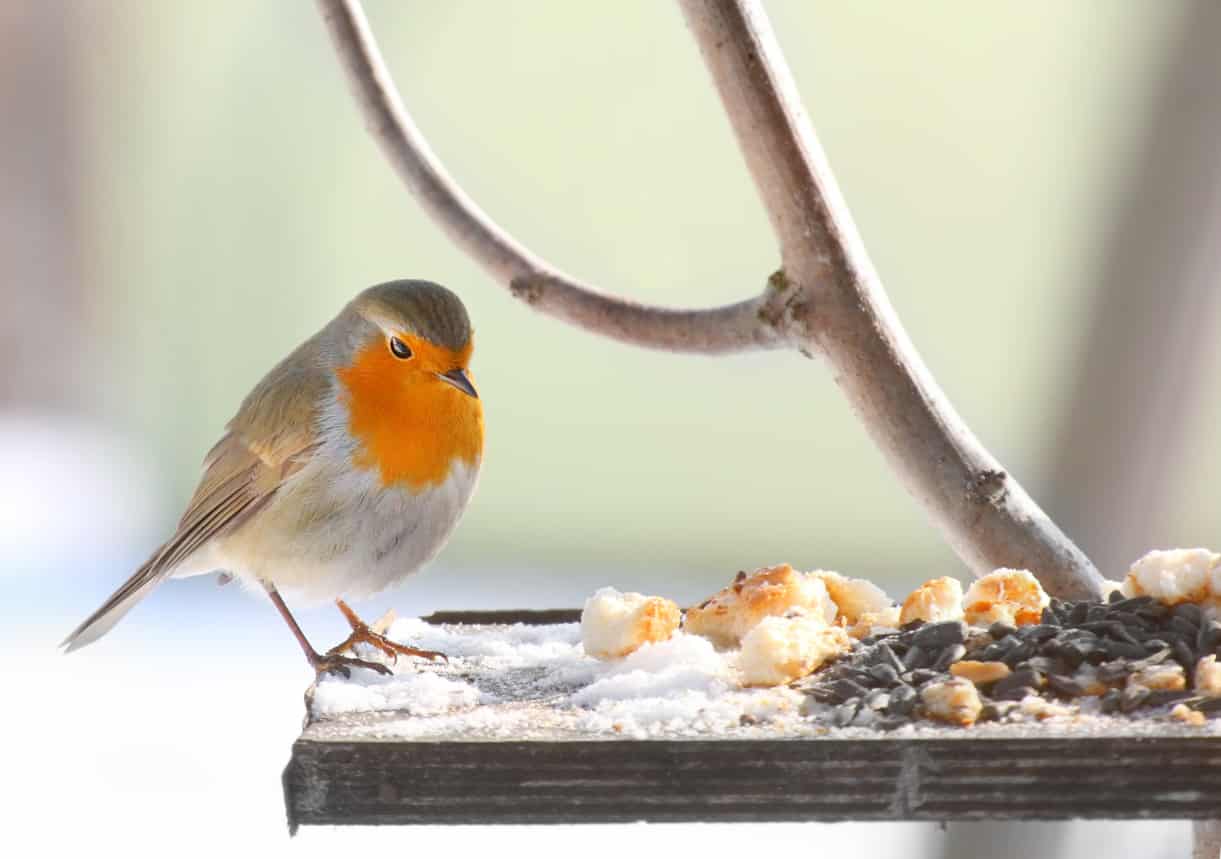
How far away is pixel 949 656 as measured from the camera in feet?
7.09

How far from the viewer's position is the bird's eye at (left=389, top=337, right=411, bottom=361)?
2.81 m

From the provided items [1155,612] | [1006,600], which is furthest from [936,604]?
[1155,612]

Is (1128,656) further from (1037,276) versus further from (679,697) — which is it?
(1037,276)

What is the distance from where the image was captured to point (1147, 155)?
4.12 meters

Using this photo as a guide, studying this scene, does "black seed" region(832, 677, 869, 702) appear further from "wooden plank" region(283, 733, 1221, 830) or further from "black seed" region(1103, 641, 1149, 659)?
"black seed" region(1103, 641, 1149, 659)

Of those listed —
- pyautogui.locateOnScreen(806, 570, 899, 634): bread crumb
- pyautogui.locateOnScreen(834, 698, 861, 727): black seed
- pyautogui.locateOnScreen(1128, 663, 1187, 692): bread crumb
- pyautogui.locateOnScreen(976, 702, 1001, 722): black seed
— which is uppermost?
pyautogui.locateOnScreen(806, 570, 899, 634): bread crumb

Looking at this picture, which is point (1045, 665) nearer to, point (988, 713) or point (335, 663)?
point (988, 713)

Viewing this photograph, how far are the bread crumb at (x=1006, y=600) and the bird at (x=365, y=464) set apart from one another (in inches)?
34.4

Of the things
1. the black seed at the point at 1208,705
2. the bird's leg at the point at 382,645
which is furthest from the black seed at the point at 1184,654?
the bird's leg at the point at 382,645

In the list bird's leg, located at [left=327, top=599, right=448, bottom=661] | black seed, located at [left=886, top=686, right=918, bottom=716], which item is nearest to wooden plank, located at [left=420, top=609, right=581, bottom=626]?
bird's leg, located at [left=327, top=599, right=448, bottom=661]

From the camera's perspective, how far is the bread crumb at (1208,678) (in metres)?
1.96

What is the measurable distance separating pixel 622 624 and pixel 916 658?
429 mm

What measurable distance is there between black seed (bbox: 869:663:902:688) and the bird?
2.90 feet

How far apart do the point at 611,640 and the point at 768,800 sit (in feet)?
1.84
